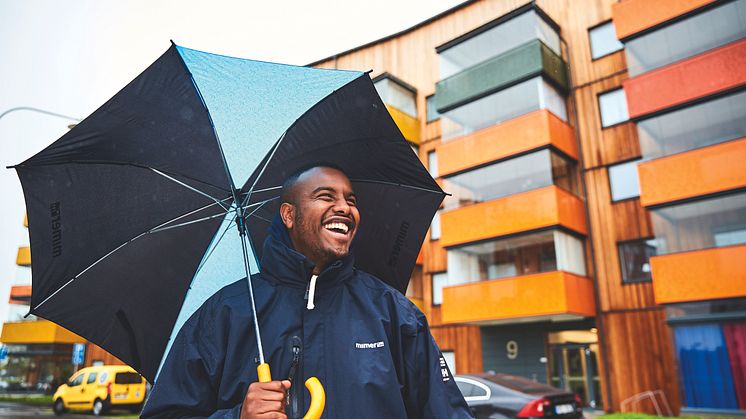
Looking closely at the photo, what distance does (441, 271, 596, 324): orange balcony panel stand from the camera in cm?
1658

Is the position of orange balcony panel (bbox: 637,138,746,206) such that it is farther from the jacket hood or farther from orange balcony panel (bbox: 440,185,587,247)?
the jacket hood

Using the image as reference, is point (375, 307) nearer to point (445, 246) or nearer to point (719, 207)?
point (719, 207)

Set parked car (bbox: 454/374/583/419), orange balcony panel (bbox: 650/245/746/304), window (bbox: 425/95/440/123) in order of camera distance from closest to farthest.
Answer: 1. parked car (bbox: 454/374/583/419)
2. orange balcony panel (bbox: 650/245/746/304)
3. window (bbox: 425/95/440/123)

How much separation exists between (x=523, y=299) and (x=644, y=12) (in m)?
9.74

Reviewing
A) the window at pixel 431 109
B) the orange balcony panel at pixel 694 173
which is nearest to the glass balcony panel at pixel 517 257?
the orange balcony panel at pixel 694 173

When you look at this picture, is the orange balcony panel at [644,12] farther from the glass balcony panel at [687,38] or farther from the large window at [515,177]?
the large window at [515,177]

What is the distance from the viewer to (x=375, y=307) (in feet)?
6.23

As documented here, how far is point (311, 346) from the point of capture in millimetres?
1755

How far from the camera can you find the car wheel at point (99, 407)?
57.1 feet

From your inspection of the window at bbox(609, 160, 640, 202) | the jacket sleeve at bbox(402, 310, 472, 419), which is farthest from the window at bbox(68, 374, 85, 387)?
the jacket sleeve at bbox(402, 310, 472, 419)

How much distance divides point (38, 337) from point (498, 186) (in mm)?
27324

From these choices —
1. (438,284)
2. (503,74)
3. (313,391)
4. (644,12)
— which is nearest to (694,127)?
(644,12)

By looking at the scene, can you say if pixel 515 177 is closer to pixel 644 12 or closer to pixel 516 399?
pixel 644 12

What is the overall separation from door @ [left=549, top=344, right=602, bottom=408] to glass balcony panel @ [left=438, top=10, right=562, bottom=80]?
1086 cm
